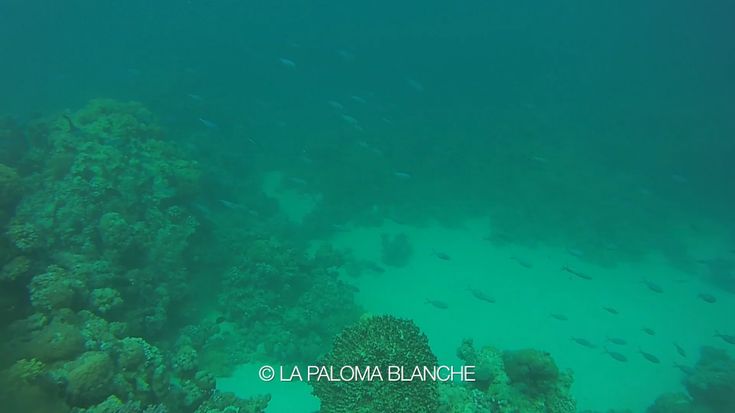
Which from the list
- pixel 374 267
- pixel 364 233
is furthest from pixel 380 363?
pixel 364 233

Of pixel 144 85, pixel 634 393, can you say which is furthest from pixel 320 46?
pixel 634 393

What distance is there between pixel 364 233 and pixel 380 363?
47.0 feet

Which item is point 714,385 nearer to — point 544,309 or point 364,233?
point 544,309

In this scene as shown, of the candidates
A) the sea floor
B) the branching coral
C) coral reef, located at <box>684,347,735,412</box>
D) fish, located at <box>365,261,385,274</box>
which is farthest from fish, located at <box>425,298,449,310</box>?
coral reef, located at <box>684,347,735,412</box>

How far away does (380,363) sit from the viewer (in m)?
5.59

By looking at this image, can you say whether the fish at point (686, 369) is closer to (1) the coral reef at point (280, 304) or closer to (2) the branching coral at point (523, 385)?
(2) the branching coral at point (523, 385)

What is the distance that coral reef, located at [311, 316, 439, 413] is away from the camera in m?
5.44

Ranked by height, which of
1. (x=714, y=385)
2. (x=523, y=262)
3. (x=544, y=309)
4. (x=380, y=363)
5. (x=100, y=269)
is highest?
(x=380, y=363)

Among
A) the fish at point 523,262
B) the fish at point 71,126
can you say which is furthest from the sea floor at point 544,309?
the fish at point 71,126

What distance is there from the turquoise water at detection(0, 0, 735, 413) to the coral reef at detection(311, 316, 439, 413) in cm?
3

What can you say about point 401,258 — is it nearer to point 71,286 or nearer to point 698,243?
point 71,286

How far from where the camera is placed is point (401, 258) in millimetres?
18031

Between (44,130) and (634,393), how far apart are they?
856 inches

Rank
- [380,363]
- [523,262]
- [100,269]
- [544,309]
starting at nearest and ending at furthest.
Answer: [380,363], [100,269], [544,309], [523,262]
